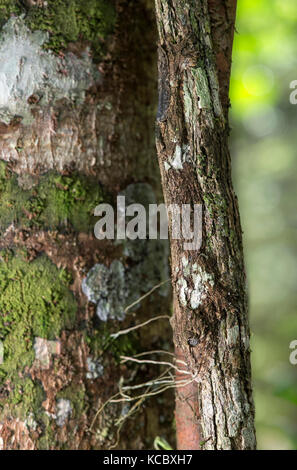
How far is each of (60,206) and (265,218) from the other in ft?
15.5

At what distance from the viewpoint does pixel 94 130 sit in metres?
1.24

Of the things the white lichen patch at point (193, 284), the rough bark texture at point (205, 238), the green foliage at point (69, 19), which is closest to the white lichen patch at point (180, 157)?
the rough bark texture at point (205, 238)

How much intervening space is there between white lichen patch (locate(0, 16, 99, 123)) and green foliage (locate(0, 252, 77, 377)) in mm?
366

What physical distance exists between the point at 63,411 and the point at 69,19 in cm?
98

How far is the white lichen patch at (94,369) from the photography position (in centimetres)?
120

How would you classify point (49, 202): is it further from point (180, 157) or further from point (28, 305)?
point (180, 157)

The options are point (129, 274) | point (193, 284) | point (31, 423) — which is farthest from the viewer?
point (129, 274)

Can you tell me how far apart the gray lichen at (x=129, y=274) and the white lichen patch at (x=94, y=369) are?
11 cm

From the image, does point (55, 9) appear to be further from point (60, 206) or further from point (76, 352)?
point (76, 352)

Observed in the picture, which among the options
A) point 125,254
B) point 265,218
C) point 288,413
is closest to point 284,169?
point 265,218

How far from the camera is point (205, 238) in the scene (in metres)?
0.92

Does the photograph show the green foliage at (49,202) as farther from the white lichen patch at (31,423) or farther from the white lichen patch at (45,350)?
the white lichen patch at (31,423)

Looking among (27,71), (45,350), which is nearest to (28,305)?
(45,350)

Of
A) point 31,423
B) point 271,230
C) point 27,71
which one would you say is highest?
point 271,230
